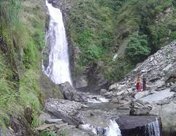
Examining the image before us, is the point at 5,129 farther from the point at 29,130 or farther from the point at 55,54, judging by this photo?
the point at 55,54

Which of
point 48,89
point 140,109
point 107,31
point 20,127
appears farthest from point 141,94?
point 20,127

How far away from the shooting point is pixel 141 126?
61.8 ft

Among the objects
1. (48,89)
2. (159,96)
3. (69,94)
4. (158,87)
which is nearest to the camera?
(48,89)

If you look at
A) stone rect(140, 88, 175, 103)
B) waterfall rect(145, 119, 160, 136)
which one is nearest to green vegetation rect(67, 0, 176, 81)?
stone rect(140, 88, 175, 103)

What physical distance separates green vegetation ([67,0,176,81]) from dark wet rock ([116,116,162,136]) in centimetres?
1723

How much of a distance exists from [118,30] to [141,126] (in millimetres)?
23425

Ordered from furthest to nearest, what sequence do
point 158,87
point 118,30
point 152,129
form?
point 118,30, point 158,87, point 152,129

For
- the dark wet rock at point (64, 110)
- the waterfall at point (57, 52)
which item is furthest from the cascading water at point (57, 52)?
the dark wet rock at point (64, 110)

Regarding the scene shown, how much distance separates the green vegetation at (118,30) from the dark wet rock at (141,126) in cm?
1723

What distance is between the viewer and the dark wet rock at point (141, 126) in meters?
18.8

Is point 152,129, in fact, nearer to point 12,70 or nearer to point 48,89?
point 48,89

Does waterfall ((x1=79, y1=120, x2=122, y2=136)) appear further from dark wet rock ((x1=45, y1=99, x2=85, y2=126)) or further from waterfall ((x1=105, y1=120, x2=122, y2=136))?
dark wet rock ((x1=45, y1=99, x2=85, y2=126))

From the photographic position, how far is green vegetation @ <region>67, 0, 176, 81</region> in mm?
37250

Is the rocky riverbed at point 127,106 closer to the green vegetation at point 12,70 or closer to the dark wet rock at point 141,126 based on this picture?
the dark wet rock at point 141,126
